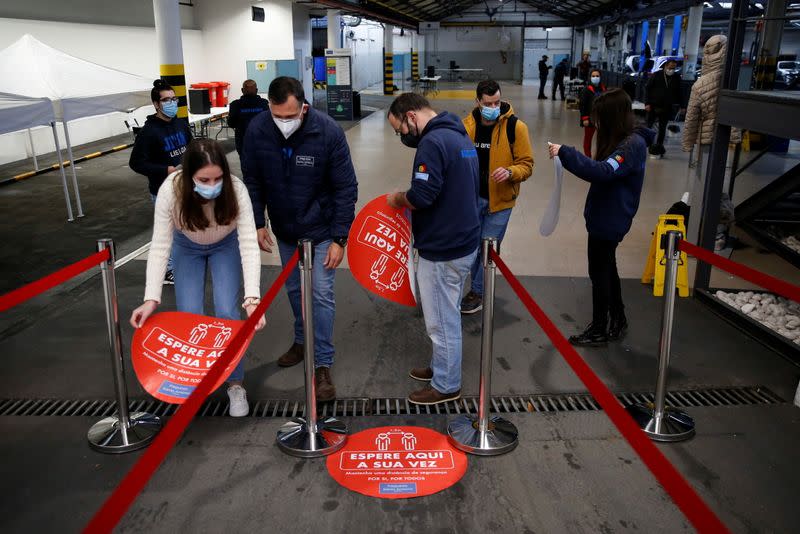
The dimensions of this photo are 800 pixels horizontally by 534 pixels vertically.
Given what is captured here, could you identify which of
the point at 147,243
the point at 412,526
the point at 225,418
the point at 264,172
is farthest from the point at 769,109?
the point at 147,243

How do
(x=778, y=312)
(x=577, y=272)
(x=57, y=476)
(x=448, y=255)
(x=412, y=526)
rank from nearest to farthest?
(x=412, y=526)
(x=57, y=476)
(x=448, y=255)
(x=778, y=312)
(x=577, y=272)

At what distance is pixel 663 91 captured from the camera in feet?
40.2

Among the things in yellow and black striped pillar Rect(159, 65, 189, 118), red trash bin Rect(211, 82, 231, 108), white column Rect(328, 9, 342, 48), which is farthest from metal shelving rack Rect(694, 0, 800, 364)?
white column Rect(328, 9, 342, 48)

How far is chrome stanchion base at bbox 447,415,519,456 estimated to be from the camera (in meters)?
3.18

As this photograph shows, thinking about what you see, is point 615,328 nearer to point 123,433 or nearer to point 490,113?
point 490,113

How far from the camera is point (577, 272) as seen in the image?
5961mm

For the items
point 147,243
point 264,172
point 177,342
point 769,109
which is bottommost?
point 147,243

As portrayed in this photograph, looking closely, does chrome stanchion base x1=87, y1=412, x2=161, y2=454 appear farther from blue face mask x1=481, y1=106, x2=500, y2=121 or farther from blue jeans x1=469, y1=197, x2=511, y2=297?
blue face mask x1=481, y1=106, x2=500, y2=121

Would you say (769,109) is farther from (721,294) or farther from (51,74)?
(51,74)

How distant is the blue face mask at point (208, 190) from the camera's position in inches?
120

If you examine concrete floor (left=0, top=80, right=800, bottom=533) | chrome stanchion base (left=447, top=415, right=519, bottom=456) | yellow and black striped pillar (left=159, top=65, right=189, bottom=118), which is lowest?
concrete floor (left=0, top=80, right=800, bottom=533)

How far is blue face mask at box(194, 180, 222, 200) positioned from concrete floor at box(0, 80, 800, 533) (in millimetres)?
1223

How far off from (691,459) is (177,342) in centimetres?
251

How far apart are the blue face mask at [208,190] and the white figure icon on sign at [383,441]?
57.0 inches
